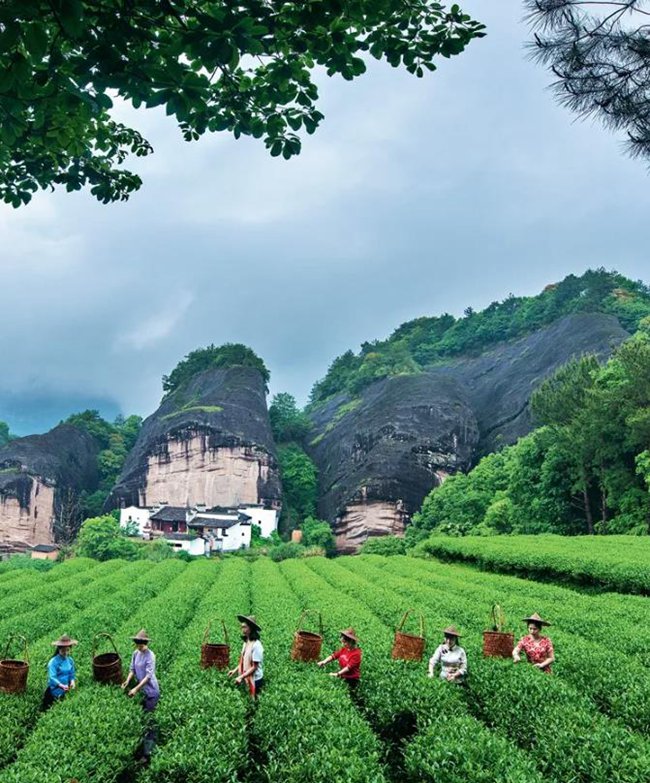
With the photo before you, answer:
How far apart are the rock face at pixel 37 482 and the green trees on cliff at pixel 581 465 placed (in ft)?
137

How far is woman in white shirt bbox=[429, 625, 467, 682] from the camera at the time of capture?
778 cm

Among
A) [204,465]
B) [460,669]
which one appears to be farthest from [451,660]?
[204,465]

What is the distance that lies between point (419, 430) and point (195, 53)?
5558 cm

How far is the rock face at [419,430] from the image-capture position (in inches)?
2078

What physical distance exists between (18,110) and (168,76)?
1.06 meters

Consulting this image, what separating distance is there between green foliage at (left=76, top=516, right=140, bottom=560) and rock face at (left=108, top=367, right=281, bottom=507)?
14.0 metres

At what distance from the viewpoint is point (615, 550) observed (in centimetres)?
2005

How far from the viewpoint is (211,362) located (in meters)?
82.5

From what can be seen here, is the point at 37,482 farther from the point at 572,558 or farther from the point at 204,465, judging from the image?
the point at 572,558

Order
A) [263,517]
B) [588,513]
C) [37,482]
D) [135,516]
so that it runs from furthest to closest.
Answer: [37,482] → [135,516] → [263,517] → [588,513]

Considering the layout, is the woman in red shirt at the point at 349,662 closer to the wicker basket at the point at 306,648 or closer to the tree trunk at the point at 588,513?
the wicker basket at the point at 306,648

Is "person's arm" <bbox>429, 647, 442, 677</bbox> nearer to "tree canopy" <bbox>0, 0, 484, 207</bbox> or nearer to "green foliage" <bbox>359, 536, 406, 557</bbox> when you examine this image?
"tree canopy" <bbox>0, 0, 484, 207</bbox>

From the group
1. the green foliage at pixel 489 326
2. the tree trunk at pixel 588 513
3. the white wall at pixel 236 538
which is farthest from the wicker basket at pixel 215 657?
the green foliage at pixel 489 326

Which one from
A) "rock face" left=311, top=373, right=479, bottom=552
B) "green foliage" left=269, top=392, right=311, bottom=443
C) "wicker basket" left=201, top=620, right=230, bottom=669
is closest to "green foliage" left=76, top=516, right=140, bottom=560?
"rock face" left=311, top=373, right=479, bottom=552
